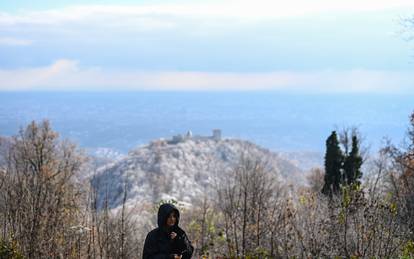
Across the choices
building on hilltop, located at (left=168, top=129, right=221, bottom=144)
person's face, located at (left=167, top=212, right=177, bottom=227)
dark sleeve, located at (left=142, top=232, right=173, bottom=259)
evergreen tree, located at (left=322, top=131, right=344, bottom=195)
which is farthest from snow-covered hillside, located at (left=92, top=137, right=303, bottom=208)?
person's face, located at (left=167, top=212, right=177, bottom=227)

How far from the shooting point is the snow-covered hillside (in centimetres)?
11309

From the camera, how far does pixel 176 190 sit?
11831 cm

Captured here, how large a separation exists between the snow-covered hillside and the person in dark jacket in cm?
8885

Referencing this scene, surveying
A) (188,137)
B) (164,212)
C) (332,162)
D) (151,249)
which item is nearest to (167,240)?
(151,249)

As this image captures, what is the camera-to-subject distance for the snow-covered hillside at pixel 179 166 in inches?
4452

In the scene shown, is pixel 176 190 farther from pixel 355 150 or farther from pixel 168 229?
pixel 168 229

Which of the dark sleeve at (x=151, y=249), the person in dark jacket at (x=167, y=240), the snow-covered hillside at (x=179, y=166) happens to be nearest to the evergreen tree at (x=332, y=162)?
the person in dark jacket at (x=167, y=240)

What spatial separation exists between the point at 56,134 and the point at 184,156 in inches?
4143

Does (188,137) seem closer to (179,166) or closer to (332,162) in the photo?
(179,166)

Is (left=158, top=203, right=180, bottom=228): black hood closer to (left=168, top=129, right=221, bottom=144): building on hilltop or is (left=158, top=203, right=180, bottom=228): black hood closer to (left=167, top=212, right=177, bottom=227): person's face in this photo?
(left=167, top=212, right=177, bottom=227): person's face

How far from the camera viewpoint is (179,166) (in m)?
143

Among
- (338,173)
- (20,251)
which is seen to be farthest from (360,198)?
(338,173)

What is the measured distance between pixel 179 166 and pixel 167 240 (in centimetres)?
13564

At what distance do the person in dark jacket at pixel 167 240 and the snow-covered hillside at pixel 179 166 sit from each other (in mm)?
88855
